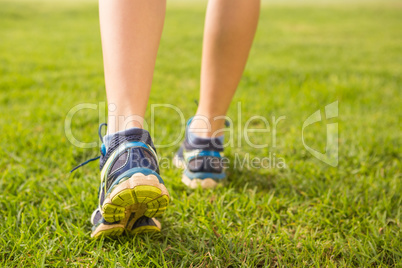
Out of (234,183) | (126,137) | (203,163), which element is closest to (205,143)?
(203,163)

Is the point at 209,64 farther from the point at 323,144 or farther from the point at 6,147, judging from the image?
the point at 6,147

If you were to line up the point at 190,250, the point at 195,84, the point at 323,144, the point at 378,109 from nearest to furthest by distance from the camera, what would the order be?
the point at 190,250 < the point at 323,144 < the point at 378,109 < the point at 195,84

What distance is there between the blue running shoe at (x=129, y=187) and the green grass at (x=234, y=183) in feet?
0.19

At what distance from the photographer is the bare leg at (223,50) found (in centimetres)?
137

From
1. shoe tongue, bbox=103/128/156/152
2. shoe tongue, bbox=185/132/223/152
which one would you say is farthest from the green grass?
shoe tongue, bbox=103/128/156/152

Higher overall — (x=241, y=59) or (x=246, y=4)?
(x=246, y=4)

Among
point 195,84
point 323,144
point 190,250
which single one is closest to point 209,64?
point 190,250

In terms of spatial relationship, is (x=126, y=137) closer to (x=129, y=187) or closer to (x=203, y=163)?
(x=129, y=187)

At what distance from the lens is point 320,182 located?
5.06 ft

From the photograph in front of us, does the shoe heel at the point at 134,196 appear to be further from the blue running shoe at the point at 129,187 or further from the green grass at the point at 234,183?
the green grass at the point at 234,183

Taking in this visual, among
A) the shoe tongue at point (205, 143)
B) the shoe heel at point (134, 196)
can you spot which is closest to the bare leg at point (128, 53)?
the shoe heel at point (134, 196)

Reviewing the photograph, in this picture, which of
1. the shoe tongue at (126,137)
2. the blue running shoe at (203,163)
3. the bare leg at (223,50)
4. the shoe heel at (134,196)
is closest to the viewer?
the shoe heel at (134,196)

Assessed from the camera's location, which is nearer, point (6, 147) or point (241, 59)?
point (241, 59)

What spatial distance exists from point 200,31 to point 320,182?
18.6ft
